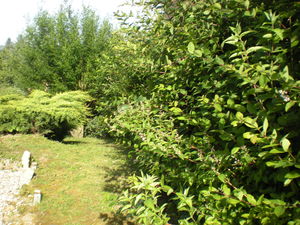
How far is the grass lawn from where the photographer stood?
13.6 ft

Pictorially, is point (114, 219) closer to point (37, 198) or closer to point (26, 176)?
point (37, 198)

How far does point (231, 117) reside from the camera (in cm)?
136

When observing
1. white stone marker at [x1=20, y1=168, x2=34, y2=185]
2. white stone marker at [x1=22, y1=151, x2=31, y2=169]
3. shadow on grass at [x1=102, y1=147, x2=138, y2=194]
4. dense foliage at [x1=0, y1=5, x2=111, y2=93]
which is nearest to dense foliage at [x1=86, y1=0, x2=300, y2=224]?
shadow on grass at [x1=102, y1=147, x2=138, y2=194]

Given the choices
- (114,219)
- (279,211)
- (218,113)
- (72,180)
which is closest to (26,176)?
(72,180)

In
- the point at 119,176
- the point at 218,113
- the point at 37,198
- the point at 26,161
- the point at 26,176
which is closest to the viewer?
the point at 218,113

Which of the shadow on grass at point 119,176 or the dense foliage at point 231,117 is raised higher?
the dense foliage at point 231,117

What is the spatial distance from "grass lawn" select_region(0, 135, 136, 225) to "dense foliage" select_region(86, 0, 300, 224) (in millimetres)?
636

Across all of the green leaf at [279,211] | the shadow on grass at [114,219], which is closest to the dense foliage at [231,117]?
the green leaf at [279,211]

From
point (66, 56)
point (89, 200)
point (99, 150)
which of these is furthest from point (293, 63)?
point (66, 56)

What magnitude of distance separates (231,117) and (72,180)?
548 centimetres

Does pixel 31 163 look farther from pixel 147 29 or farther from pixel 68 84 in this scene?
pixel 68 84

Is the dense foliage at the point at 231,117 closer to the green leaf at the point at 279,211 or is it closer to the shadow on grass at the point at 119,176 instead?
the green leaf at the point at 279,211

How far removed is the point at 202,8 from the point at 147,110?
103 cm

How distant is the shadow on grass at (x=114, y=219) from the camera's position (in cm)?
377
